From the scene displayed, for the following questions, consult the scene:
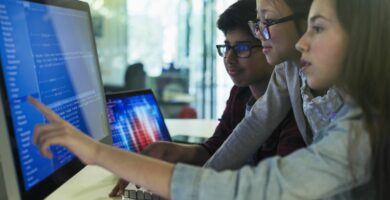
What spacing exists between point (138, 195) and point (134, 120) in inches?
12.8

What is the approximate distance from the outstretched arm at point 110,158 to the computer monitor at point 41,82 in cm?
5

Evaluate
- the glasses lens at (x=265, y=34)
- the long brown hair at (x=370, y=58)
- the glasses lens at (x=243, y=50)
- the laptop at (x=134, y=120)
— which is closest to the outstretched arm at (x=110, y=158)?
the long brown hair at (x=370, y=58)

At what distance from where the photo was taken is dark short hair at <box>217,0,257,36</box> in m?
1.49

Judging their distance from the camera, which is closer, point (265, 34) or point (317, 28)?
point (317, 28)

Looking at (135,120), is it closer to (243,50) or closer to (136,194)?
(136,194)

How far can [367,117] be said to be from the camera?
71cm

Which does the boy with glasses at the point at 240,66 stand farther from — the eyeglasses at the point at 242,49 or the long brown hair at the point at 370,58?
the long brown hair at the point at 370,58

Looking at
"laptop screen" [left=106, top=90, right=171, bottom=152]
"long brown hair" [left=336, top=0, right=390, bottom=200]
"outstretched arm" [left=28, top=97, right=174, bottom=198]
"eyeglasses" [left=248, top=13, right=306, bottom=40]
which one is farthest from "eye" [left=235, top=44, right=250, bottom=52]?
"outstretched arm" [left=28, top=97, right=174, bottom=198]

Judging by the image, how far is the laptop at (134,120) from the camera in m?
1.24

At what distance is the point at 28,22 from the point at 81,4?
258 mm

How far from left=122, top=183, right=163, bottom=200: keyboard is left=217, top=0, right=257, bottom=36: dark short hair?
0.70 m

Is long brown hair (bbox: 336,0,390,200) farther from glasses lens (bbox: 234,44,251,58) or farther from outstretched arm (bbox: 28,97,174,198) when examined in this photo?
glasses lens (bbox: 234,44,251,58)

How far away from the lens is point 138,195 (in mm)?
1040

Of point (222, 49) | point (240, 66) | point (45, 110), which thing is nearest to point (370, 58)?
point (45, 110)
